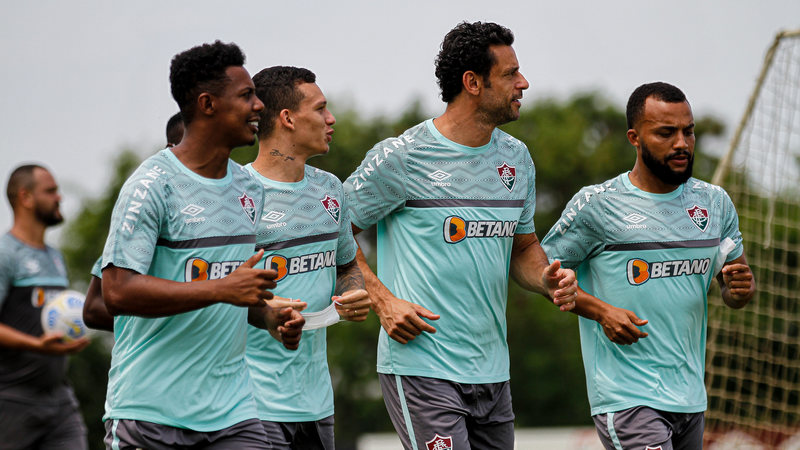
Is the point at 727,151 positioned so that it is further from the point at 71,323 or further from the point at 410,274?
the point at 71,323

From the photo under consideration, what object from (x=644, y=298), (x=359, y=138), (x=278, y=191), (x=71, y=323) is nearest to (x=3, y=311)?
(x=71, y=323)

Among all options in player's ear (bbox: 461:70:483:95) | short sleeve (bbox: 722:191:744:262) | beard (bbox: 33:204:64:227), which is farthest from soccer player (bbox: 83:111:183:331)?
short sleeve (bbox: 722:191:744:262)

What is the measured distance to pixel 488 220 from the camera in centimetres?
605

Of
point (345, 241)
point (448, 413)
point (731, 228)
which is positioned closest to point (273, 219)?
point (345, 241)

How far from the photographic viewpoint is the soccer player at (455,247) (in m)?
5.86

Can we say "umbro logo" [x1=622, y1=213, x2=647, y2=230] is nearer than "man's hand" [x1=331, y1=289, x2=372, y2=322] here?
No

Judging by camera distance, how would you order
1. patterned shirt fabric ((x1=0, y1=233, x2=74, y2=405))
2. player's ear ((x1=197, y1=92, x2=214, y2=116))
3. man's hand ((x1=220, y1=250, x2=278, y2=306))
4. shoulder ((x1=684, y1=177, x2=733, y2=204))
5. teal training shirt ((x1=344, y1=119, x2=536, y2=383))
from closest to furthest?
man's hand ((x1=220, y1=250, x2=278, y2=306)) < player's ear ((x1=197, y1=92, x2=214, y2=116)) < teal training shirt ((x1=344, y1=119, x2=536, y2=383)) < shoulder ((x1=684, y1=177, x2=733, y2=204)) < patterned shirt fabric ((x1=0, y1=233, x2=74, y2=405))

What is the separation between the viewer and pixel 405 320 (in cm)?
582

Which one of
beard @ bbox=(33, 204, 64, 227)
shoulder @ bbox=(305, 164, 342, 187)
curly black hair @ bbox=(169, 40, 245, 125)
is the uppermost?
curly black hair @ bbox=(169, 40, 245, 125)

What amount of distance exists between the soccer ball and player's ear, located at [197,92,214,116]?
11.4 feet

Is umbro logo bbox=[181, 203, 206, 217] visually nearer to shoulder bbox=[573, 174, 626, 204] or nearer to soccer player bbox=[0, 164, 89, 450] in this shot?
shoulder bbox=[573, 174, 626, 204]

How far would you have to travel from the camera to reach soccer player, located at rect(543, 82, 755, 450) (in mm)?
6047

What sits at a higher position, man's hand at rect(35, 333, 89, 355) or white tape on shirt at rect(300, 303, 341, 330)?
white tape on shirt at rect(300, 303, 341, 330)

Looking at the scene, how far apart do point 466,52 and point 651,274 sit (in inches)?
66.2
